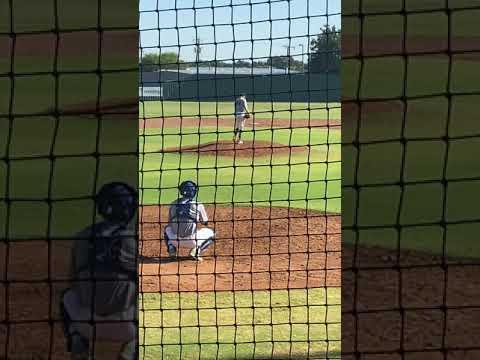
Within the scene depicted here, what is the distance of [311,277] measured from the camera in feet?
15.0

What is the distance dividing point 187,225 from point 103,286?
205 cm

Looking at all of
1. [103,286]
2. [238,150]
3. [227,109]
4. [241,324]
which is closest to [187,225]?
[241,324]

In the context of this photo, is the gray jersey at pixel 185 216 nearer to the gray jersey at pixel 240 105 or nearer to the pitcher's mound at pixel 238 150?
the pitcher's mound at pixel 238 150

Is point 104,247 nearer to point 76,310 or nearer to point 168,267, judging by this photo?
point 76,310

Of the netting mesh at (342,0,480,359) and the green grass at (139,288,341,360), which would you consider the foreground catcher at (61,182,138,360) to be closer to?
the green grass at (139,288,341,360)

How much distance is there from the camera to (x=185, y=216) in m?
4.87

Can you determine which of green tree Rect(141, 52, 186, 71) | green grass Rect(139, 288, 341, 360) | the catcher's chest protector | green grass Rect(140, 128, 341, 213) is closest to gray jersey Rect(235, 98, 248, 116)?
green grass Rect(140, 128, 341, 213)

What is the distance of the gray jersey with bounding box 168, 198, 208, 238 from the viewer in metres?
4.82

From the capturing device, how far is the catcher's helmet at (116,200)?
271cm

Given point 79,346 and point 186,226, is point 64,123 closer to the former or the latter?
point 79,346

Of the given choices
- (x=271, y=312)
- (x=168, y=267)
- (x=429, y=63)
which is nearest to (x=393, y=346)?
(x=271, y=312)

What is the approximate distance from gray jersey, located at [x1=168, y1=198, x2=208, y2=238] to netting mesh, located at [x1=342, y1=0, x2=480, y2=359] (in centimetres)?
129

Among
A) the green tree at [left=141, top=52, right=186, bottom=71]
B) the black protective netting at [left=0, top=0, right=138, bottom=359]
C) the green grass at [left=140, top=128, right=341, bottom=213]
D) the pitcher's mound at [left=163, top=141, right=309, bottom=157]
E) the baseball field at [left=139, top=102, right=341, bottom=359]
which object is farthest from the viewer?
the pitcher's mound at [left=163, top=141, right=309, bottom=157]

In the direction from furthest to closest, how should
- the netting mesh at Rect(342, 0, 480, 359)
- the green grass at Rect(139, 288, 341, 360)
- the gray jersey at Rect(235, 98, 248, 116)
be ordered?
the gray jersey at Rect(235, 98, 248, 116) → the green grass at Rect(139, 288, 341, 360) → the netting mesh at Rect(342, 0, 480, 359)
